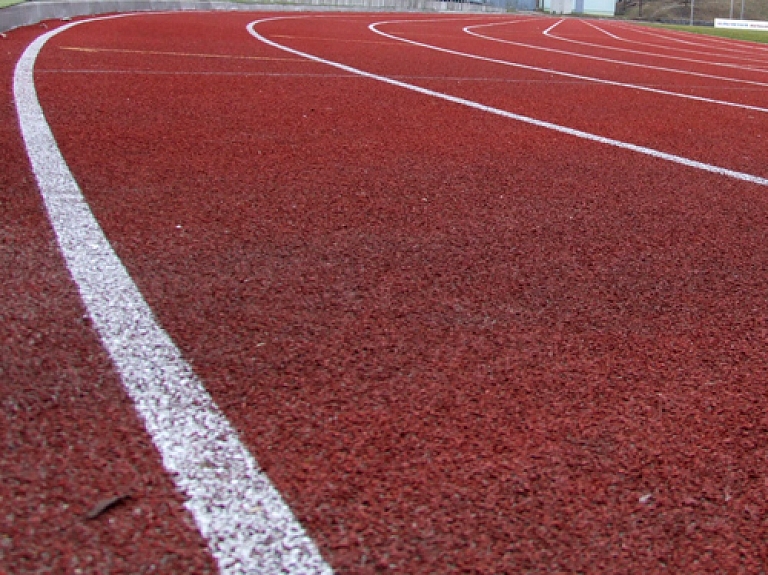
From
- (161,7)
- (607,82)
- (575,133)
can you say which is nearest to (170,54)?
(607,82)

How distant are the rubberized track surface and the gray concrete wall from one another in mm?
8430

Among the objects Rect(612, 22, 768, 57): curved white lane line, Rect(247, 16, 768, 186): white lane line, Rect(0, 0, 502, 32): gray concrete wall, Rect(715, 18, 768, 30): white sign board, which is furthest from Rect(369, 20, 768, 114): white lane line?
Rect(715, 18, 768, 30): white sign board

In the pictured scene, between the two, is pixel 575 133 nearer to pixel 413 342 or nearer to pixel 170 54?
pixel 413 342

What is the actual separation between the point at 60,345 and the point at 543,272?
5.05 feet

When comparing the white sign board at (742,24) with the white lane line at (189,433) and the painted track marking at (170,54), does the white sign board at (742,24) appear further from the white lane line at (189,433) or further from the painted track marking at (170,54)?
the white lane line at (189,433)

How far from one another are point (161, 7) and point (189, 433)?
22105 mm

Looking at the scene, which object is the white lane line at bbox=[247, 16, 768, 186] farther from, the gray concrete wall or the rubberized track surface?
the gray concrete wall

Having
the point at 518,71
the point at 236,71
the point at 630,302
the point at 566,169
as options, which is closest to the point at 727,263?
the point at 630,302

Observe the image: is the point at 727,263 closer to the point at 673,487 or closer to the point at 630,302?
the point at 630,302

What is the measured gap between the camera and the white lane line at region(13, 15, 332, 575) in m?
1.58

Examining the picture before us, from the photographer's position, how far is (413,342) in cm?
246

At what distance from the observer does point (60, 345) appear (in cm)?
227

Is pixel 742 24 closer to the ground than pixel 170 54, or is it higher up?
closer to the ground

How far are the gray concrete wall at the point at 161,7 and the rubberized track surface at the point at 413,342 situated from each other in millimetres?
8430
